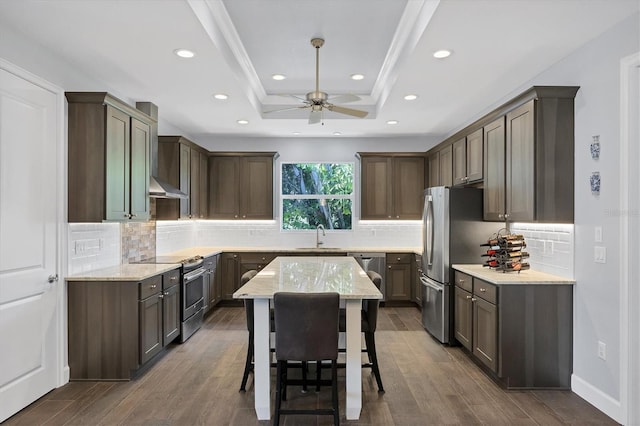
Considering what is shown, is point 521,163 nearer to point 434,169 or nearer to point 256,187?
Answer: point 434,169

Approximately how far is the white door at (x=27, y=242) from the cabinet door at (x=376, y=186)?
436 cm

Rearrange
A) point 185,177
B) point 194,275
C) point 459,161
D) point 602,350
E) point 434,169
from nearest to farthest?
point 602,350 < point 194,275 < point 459,161 < point 185,177 < point 434,169

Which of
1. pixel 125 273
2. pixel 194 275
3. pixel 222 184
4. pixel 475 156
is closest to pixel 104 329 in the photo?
pixel 125 273

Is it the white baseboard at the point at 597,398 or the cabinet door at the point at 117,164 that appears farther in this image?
the cabinet door at the point at 117,164

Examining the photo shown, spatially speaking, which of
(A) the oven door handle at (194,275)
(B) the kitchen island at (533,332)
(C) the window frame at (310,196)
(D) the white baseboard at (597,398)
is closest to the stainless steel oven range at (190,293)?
(A) the oven door handle at (194,275)

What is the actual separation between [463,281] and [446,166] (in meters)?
1.98

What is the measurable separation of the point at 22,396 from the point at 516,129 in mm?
4511

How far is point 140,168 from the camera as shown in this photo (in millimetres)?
4055

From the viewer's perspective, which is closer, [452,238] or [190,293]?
[452,238]

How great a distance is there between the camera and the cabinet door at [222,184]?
652 cm

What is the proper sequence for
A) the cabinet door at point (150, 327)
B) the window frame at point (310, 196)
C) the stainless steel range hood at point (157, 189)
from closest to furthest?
the cabinet door at point (150, 327), the stainless steel range hood at point (157, 189), the window frame at point (310, 196)

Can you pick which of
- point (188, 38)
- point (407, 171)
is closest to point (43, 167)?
point (188, 38)

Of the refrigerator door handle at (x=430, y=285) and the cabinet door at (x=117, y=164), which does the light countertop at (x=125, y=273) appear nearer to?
the cabinet door at (x=117, y=164)

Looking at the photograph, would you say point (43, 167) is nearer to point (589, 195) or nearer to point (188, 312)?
point (188, 312)
